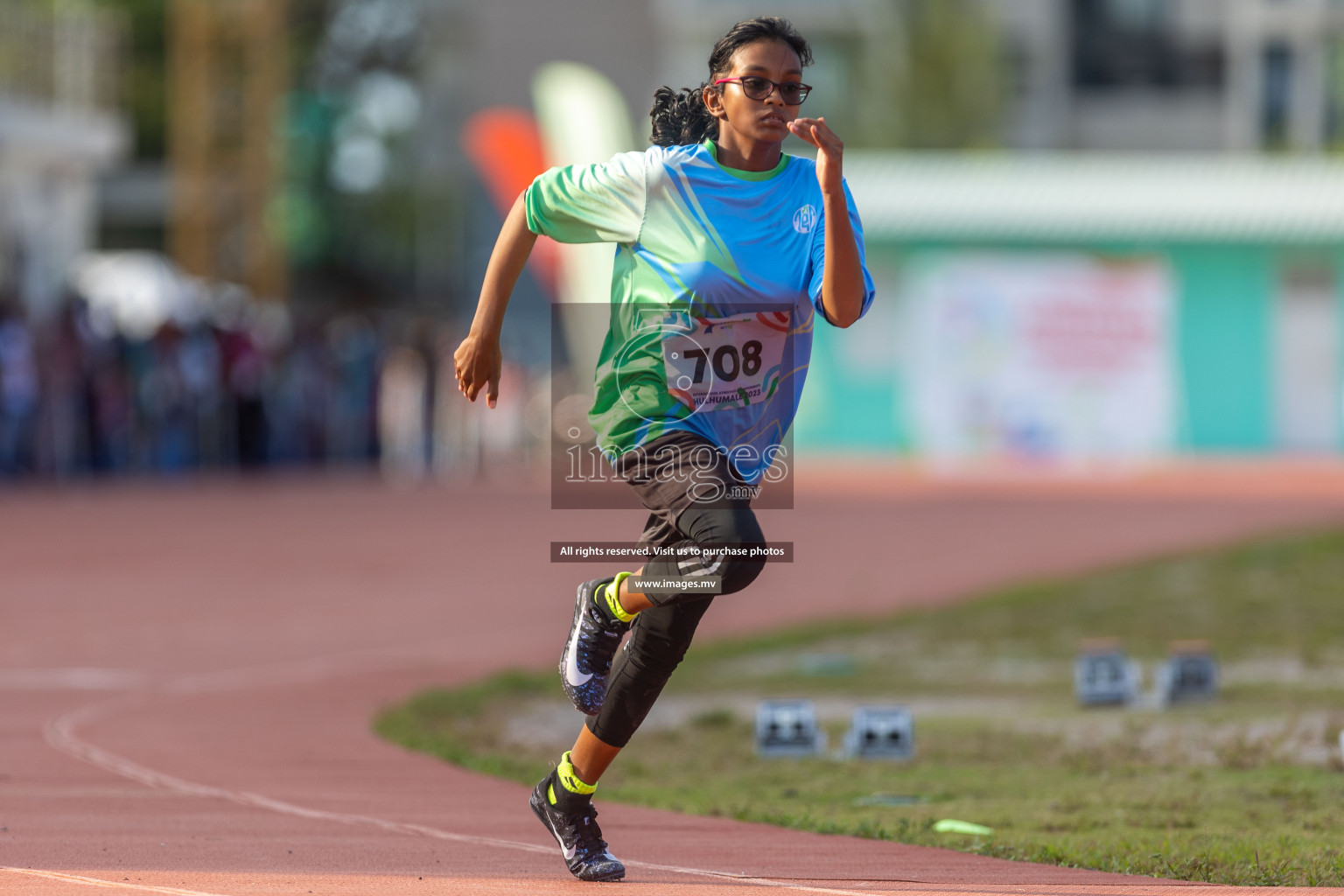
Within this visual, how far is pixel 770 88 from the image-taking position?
4867mm

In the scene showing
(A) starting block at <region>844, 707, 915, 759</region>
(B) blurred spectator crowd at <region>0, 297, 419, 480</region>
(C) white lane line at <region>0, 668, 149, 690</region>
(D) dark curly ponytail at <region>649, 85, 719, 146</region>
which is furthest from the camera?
(B) blurred spectator crowd at <region>0, 297, 419, 480</region>

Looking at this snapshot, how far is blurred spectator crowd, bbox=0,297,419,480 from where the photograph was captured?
2261 cm

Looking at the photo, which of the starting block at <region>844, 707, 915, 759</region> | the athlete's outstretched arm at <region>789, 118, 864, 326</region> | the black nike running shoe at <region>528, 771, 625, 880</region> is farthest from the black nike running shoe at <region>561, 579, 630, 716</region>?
the starting block at <region>844, 707, 915, 759</region>

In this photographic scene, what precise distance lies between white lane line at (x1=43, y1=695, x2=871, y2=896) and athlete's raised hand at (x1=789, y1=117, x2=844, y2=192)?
174 centimetres

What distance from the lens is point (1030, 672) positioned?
1051 cm

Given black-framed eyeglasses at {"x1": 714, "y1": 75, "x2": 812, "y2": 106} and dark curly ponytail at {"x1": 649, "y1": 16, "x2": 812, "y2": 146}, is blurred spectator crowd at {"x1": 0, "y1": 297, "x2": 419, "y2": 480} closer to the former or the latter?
dark curly ponytail at {"x1": 649, "y1": 16, "x2": 812, "y2": 146}

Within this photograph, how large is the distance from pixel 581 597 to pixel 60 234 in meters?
25.4

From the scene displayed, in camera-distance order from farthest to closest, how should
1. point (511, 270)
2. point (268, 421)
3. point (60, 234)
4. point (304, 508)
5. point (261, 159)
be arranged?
point (261, 159) < point (60, 234) < point (268, 421) < point (304, 508) < point (511, 270)

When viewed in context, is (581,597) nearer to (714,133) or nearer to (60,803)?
(714,133)

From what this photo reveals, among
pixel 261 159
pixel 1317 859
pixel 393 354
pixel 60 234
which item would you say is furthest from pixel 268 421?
pixel 1317 859

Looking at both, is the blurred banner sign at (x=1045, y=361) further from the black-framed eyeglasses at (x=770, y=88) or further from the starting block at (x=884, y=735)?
the black-framed eyeglasses at (x=770, y=88)

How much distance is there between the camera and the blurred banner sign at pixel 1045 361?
97.8 ft

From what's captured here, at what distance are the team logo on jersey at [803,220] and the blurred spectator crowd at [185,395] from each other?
61.0 feet

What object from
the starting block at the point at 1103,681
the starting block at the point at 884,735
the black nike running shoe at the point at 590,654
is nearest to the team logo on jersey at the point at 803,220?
the black nike running shoe at the point at 590,654
